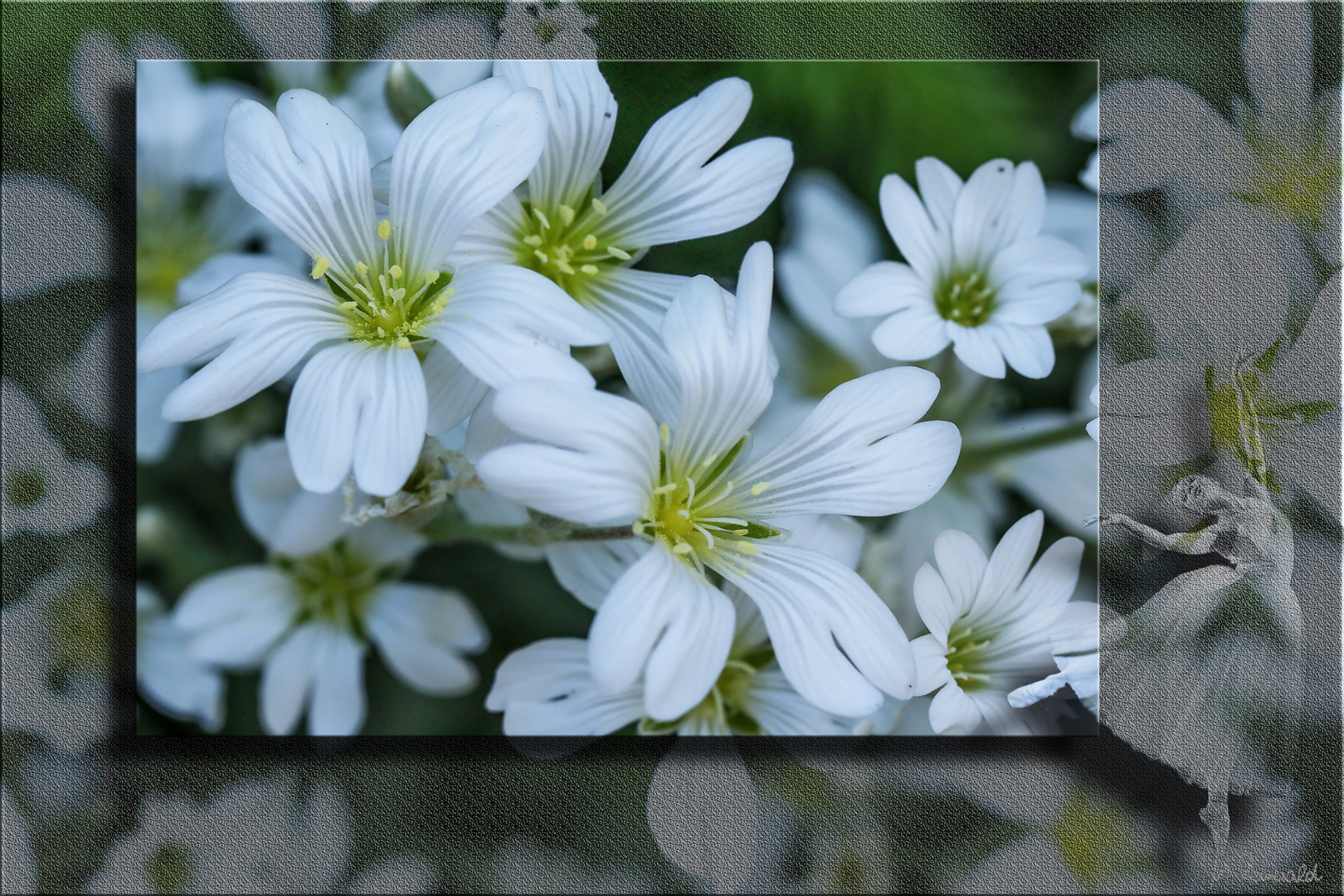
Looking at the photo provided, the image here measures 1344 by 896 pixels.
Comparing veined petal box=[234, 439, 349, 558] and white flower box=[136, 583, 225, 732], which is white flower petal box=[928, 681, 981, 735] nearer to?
veined petal box=[234, 439, 349, 558]

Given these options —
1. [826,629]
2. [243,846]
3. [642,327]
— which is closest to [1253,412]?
[826,629]

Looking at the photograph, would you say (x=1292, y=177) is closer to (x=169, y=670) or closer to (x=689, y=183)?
→ (x=689, y=183)

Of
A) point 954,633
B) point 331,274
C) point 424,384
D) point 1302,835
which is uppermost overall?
point 331,274

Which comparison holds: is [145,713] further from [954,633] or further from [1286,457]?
[1286,457]

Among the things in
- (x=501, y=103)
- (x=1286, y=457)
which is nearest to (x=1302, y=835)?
(x=1286, y=457)

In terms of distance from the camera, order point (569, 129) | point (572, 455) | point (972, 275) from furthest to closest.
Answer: point (972, 275), point (569, 129), point (572, 455)

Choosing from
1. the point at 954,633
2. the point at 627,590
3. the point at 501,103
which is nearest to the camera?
the point at 627,590
